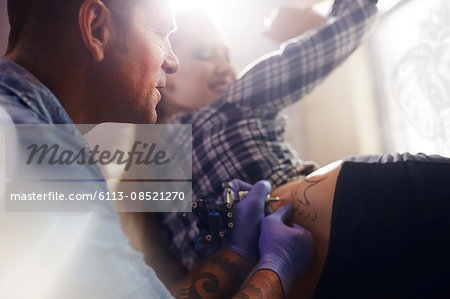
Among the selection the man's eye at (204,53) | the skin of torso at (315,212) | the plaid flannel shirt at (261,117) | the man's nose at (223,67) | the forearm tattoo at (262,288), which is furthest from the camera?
the man's nose at (223,67)

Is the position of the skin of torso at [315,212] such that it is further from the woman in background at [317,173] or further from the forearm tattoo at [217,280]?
the forearm tattoo at [217,280]

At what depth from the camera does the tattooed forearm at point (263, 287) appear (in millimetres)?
593

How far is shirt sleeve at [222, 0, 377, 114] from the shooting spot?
104 centimetres

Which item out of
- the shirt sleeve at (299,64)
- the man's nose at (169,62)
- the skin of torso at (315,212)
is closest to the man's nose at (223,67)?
the shirt sleeve at (299,64)

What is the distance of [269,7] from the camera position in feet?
5.61

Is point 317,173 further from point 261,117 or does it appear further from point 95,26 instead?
point 95,26

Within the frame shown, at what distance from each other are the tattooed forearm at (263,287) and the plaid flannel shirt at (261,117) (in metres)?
0.34

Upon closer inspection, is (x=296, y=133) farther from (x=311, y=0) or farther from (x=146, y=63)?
(x=146, y=63)

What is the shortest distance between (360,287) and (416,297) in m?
0.10

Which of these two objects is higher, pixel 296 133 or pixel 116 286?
pixel 116 286

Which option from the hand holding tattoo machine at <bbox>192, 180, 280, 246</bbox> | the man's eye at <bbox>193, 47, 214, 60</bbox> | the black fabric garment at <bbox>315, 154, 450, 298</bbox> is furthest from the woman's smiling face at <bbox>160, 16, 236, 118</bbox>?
the black fabric garment at <bbox>315, 154, 450, 298</bbox>

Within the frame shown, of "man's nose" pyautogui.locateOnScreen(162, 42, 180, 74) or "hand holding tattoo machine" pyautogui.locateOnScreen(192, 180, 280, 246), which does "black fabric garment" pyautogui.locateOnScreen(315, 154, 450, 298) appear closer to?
"hand holding tattoo machine" pyautogui.locateOnScreen(192, 180, 280, 246)

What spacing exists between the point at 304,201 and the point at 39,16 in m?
0.66

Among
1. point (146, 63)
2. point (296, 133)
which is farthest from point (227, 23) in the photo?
point (146, 63)
